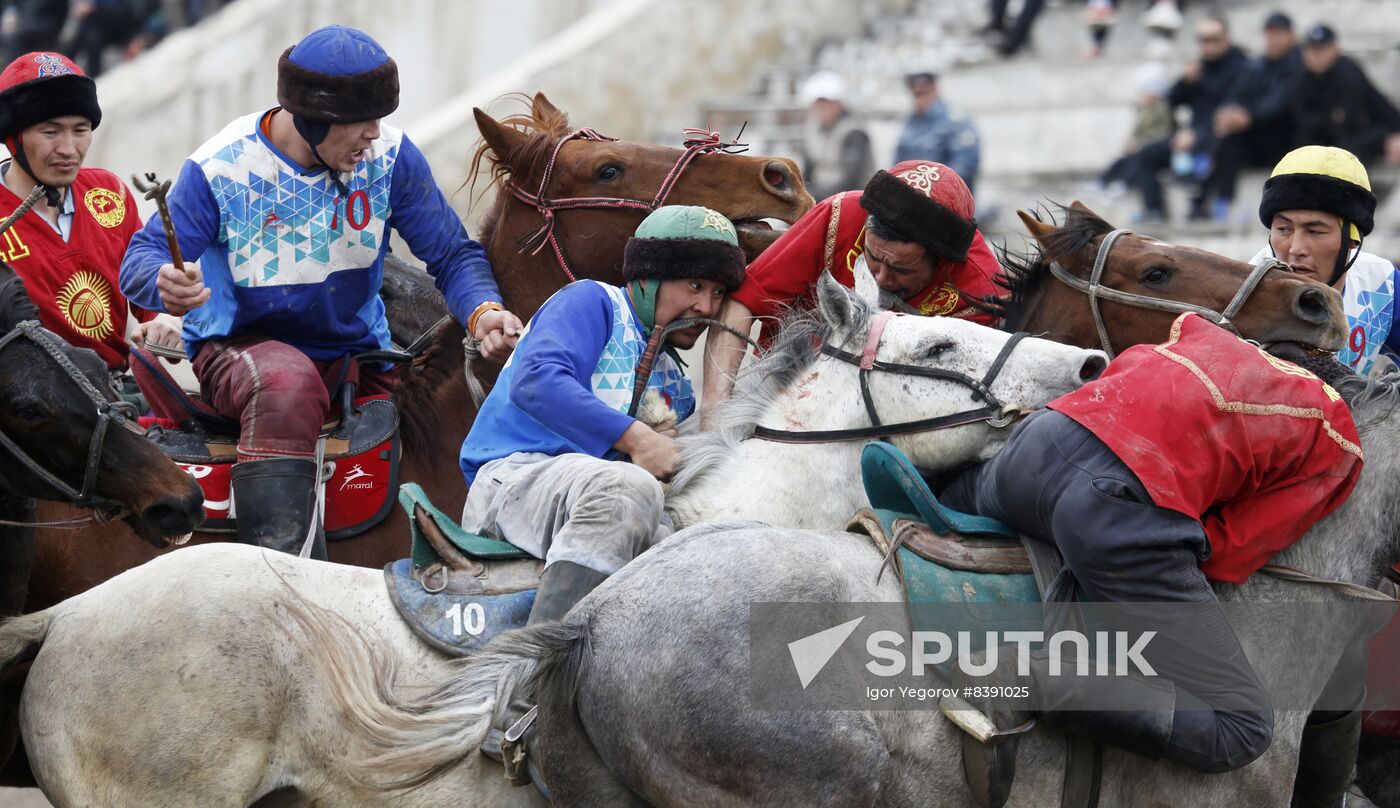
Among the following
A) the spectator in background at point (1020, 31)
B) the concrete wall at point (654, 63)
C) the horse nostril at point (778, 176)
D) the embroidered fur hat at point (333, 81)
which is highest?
the embroidered fur hat at point (333, 81)

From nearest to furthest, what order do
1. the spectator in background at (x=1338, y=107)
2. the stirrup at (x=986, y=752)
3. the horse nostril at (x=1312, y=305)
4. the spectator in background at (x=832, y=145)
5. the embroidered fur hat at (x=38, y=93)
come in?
the stirrup at (x=986, y=752) → the horse nostril at (x=1312, y=305) → the embroidered fur hat at (x=38, y=93) → the spectator in background at (x=1338, y=107) → the spectator in background at (x=832, y=145)

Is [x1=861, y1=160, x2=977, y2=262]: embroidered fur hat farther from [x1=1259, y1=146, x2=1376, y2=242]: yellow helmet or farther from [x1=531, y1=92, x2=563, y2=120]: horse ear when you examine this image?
[x1=531, y1=92, x2=563, y2=120]: horse ear

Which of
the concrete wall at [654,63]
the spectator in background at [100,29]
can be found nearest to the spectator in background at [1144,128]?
the concrete wall at [654,63]

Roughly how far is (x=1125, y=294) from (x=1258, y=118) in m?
7.42

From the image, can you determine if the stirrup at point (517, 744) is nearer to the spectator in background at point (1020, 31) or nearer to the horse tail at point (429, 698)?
the horse tail at point (429, 698)

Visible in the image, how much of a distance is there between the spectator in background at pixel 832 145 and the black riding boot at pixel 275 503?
337 inches

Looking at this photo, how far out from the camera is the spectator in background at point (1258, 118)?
40.0ft

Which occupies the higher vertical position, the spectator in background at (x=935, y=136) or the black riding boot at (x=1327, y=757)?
the black riding boot at (x=1327, y=757)

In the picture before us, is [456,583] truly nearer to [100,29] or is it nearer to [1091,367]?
[1091,367]

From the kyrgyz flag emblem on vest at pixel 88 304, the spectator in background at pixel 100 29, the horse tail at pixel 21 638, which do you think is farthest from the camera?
the spectator in background at pixel 100 29

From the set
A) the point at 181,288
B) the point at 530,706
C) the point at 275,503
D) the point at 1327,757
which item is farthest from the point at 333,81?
the point at 1327,757

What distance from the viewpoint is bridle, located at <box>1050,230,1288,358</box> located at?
5344 millimetres

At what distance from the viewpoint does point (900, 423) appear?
16.2ft

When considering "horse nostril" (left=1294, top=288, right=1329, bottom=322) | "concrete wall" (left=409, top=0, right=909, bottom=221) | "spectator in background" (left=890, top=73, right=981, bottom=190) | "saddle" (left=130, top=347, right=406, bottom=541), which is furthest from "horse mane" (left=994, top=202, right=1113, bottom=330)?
"concrete wall" (left=409, top=0, right=909, bottom=221)
